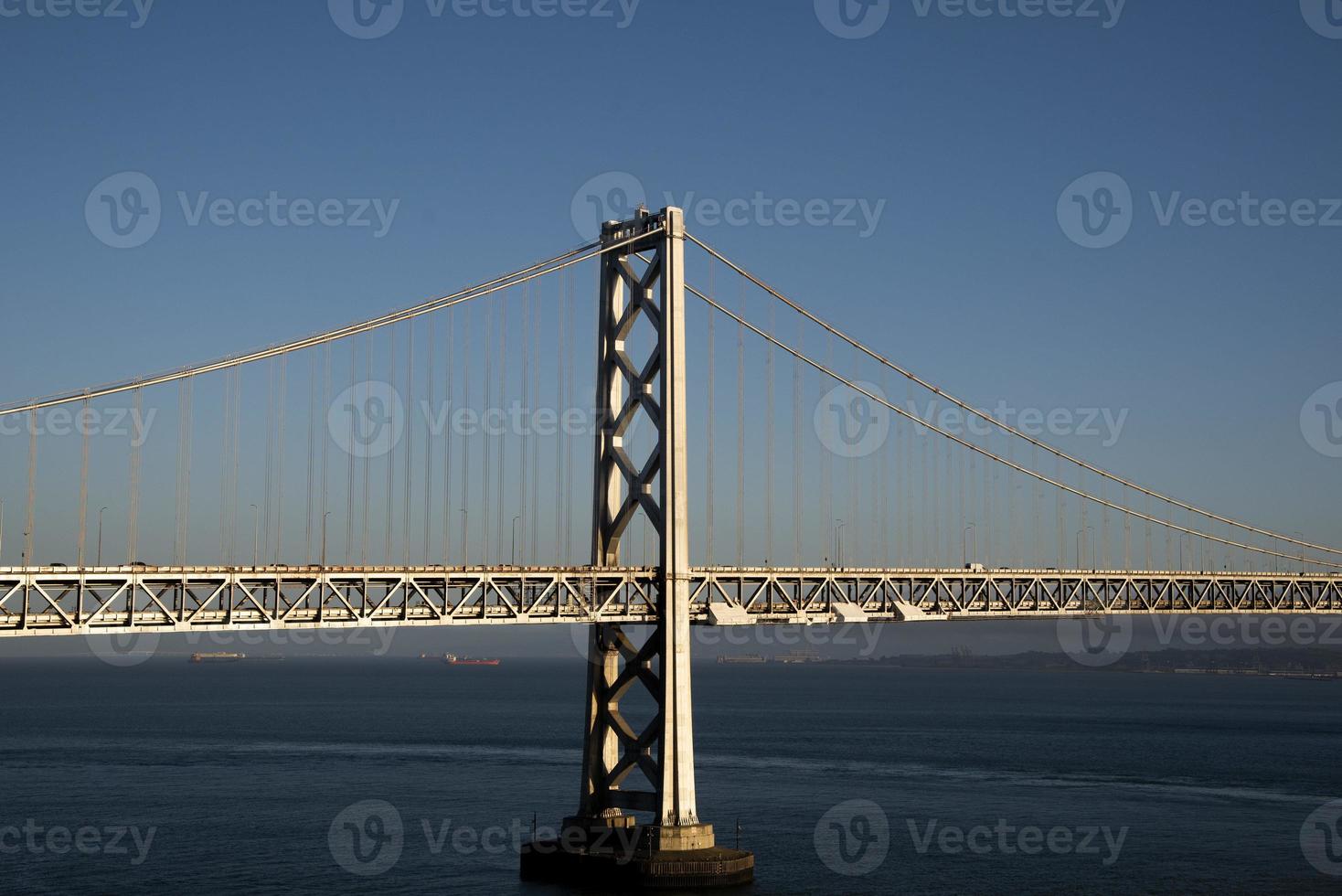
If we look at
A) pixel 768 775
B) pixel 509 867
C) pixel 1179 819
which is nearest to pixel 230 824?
pixel 509 867

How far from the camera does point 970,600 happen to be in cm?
6994

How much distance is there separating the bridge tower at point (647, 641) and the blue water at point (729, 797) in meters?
3.06

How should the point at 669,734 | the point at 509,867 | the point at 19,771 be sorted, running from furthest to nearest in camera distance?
the point at 19,771
the point at 509,867
the point at 669,734

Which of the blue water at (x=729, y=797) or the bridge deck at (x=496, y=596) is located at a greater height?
the bridge deck at (x=496, y=596)

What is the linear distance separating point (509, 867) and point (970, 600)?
25512mm

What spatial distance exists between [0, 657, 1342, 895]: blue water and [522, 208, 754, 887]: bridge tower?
3061 mm

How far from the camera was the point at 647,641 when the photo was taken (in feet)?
174

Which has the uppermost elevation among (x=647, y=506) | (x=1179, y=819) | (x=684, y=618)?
(x=647, y=506)

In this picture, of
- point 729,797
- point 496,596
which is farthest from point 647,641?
point 729,797

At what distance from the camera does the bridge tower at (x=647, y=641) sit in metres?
50.4

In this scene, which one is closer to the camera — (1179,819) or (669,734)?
(669,734)

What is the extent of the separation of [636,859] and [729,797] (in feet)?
105

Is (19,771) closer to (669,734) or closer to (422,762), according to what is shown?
(422,762)

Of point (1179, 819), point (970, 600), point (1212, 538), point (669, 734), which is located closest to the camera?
point (669, 734)
